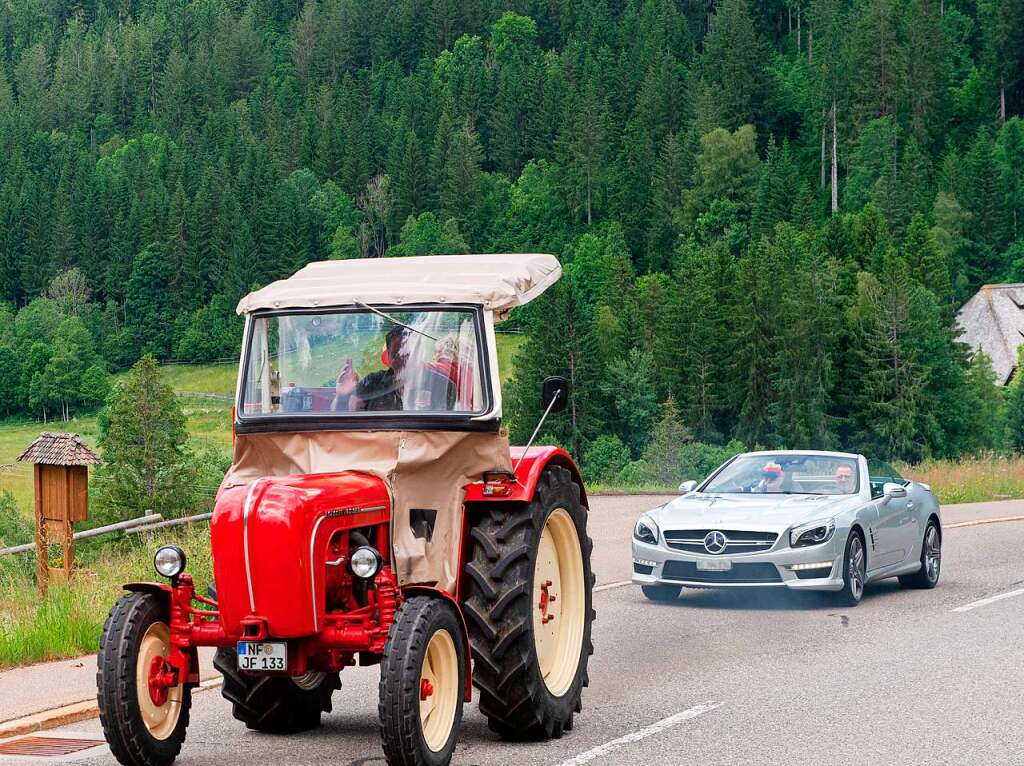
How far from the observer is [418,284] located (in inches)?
373

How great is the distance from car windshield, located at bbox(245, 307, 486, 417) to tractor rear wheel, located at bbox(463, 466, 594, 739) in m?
0.75

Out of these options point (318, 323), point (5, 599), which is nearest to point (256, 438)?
point (318, 323)

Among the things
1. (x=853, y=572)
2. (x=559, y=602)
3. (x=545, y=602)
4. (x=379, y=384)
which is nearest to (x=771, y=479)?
(x=853, y=572)

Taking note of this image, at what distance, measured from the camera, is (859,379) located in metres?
98.7

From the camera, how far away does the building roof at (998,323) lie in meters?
117

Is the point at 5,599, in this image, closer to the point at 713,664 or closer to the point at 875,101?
the point at 713,664

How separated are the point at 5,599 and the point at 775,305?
93.1m

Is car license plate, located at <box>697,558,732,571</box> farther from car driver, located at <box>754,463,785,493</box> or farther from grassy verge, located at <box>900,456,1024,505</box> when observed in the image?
grassy verge, located at <box>900,456,1024,505</box>

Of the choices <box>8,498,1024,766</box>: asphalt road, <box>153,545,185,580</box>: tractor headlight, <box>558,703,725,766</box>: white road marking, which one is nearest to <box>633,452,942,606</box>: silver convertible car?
<box>8,498,1024,766</box>: asphalt road

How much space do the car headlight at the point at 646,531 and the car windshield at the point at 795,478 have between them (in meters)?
1.13

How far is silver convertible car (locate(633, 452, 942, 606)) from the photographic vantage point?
1541 cm

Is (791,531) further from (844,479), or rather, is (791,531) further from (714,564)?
(844,479)

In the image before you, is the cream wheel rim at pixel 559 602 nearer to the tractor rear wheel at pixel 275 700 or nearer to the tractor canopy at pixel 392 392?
the tractor canopy at pixel 392 392

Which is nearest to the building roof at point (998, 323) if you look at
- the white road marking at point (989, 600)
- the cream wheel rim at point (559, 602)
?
the white road marking at point (989, 600)
